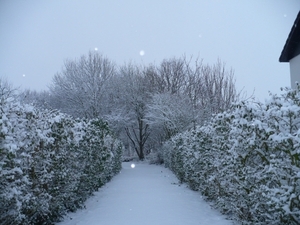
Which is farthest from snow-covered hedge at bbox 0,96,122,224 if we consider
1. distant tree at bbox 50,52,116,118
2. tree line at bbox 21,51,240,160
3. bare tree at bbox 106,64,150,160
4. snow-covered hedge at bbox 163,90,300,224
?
bare tree at bbox 106,64,150,160

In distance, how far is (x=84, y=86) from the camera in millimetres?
28281

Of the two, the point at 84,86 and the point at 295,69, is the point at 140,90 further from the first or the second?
the point at 295,69

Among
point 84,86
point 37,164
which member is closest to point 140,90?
point 84,86

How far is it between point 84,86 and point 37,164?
24.3 meters

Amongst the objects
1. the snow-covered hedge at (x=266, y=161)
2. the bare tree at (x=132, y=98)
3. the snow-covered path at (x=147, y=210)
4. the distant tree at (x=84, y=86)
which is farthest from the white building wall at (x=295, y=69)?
the distant tree at (x=84, y=86)

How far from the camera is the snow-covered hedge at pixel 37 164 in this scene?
11.8 feet

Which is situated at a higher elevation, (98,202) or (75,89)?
(75,89)

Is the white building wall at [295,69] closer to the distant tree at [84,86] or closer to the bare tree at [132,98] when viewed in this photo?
the bare tree at [132,98]

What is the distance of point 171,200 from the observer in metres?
7.92

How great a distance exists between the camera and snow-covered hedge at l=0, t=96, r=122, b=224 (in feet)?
11.8

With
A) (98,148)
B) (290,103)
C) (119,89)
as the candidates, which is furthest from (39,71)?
(290,103)

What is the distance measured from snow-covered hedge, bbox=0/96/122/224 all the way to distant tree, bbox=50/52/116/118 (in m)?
21.5

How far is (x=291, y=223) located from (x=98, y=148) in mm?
6526

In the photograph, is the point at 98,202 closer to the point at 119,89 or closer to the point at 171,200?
the point at 171,200
